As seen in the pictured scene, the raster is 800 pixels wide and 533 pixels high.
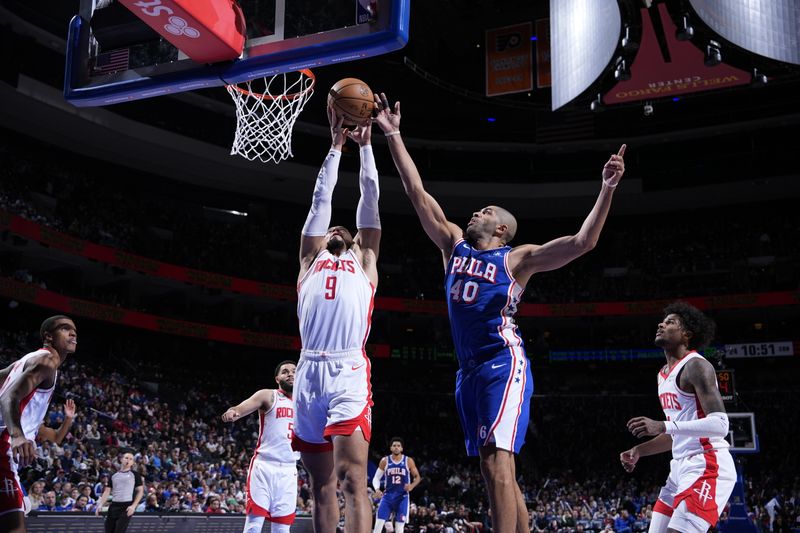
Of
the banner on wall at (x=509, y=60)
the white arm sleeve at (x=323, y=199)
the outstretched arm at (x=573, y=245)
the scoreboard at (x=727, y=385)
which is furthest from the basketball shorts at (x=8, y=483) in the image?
the banner on wall at (x=509, y=60)

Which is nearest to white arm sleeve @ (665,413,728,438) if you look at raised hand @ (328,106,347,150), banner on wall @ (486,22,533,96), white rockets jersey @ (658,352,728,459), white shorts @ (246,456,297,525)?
white rockets jersey @ (658,352,728,459)

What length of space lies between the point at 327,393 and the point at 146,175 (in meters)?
24.7

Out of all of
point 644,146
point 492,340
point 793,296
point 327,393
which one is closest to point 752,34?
point 492,340

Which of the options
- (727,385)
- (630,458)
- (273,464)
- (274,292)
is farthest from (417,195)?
(274,292)

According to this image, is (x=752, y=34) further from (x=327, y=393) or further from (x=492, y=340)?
(x=327, y=393)

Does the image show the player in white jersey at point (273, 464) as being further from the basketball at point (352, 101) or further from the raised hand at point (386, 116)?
the raised hand at point (386, 116)

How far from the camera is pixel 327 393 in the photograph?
469cm

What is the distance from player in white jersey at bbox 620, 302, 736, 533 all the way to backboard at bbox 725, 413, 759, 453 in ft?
24.6

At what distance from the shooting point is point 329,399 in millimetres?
4676

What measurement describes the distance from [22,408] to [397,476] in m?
9.14

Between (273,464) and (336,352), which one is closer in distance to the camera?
(336,352)

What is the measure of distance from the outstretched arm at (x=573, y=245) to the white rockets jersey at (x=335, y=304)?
102 centimetres

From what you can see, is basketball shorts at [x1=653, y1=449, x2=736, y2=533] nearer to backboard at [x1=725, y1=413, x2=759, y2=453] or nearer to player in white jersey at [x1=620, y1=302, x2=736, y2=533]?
player in white jersey at [x1=620, y1=302, x2=736, y2=533]

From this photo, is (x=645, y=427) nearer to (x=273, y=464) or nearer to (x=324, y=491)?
(x=324, y=491)
